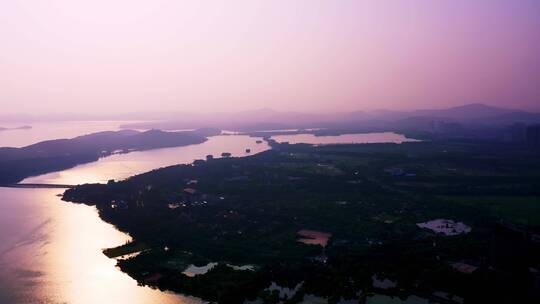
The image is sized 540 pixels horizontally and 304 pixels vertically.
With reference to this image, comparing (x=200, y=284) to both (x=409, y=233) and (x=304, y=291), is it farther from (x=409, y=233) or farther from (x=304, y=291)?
(x=409, y=233)

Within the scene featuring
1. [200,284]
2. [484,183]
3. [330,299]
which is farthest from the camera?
[484,183]

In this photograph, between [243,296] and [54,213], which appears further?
[54,213]

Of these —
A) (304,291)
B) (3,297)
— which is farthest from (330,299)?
(3,297)

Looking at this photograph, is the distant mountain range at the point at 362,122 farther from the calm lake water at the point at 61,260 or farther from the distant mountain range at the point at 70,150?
the calm lake water at the point at 61,260

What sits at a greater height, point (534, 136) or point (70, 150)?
point (534, 136)

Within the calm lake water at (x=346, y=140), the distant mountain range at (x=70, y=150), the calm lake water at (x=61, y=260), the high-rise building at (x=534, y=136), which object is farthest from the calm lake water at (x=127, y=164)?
the high-rise building at (x=534, y=136)

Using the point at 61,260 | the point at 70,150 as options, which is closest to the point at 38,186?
the point at 61,260

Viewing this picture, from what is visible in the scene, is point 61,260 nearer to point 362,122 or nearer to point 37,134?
point 37,134

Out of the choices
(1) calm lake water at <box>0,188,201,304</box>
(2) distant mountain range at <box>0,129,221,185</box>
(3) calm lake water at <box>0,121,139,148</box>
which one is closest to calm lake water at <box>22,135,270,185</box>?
(2) distant mountain range at <box>0,129,221,185</box>
